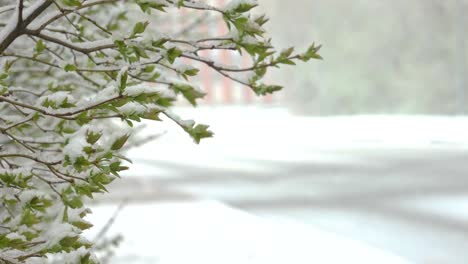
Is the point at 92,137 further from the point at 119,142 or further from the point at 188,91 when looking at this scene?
the point at 188,91

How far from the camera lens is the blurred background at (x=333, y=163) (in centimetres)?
683

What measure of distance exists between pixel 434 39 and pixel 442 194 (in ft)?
36.7

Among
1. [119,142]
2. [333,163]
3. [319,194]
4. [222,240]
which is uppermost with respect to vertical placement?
[333,163]

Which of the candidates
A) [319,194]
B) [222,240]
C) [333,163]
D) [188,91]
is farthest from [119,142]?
[333,163]

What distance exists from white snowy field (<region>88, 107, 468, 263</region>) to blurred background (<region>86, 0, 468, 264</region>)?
2cm

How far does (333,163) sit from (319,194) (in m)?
3.88

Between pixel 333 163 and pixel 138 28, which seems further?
pixel 333 163

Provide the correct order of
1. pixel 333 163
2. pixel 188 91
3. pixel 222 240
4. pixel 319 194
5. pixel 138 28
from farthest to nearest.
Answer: pixel 333 163 → pixel 319 194 → pixel 222 240 → pixel 188 91 → pixel 138 28

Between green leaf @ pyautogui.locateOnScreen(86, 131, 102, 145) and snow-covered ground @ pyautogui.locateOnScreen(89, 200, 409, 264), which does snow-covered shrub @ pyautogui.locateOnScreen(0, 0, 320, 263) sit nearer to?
green leaf @ pyautogui.locateOnScreen(86, 131, 102, 145)

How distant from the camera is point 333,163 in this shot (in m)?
13.6

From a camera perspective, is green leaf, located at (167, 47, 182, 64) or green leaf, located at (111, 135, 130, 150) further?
green leaf, located at (167, 47, 182, 64)

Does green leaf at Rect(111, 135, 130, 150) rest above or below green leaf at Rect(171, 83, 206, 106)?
below

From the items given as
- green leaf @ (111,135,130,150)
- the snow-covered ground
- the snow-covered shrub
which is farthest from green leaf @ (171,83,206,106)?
the snow-covered ground

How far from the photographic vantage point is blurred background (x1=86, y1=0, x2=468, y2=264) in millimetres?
6828
